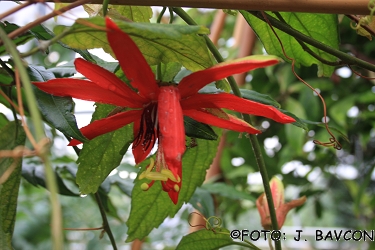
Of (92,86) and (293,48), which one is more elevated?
(293,48)

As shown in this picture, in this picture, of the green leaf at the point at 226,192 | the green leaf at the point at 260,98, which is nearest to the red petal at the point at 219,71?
the green leaf at the point at 260,98

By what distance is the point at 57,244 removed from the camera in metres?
0.15

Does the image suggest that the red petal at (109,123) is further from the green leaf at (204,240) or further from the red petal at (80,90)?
the green leaf at (204,240)

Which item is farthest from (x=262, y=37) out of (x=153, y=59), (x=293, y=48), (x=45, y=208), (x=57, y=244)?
(x=45, y=208)

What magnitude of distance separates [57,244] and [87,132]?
0.16 metres

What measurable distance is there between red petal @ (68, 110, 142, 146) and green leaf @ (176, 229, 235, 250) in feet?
0.55

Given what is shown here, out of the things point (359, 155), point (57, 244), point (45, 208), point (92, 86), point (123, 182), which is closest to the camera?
point (57, 244)

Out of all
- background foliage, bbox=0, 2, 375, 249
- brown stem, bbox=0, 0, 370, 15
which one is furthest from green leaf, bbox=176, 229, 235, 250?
brown stem, bbox=0, 0, 370, 15

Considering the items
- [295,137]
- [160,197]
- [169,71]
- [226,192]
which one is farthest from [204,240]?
[295,137]

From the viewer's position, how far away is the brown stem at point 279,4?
271 millimetres

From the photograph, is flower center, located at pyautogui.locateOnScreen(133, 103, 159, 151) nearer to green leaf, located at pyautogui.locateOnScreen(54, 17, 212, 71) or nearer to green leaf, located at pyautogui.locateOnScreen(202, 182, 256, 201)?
green leaf, located at pyautogui.locateOnScreen(54, 17, 212, 71)

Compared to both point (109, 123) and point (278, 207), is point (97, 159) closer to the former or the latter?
point (109, 123)

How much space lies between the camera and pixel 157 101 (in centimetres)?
30

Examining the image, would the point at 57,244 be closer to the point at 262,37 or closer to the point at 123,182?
the point at 262,37
